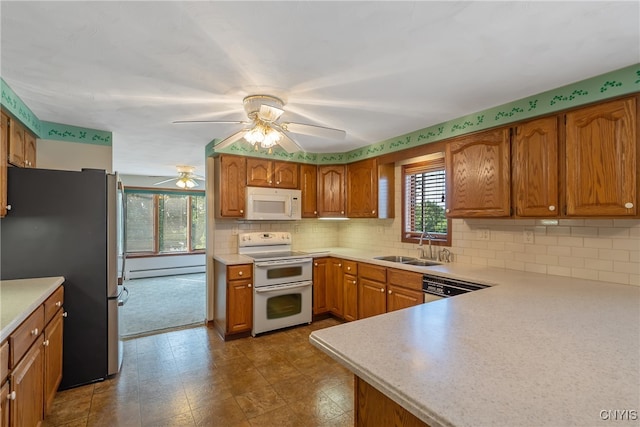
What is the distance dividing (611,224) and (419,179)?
181 cm

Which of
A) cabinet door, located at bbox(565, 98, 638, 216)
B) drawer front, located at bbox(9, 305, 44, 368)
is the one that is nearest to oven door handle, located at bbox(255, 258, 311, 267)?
drawer front, located at bbox(9, 305, 44, 368)

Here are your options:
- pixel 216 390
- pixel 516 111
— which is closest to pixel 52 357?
pixel 216 390

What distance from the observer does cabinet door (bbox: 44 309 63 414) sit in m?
1.94

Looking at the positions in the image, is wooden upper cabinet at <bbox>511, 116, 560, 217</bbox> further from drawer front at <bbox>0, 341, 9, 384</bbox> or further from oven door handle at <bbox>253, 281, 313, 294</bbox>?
drawer front at <bbox>0, 341, 9, 384</bbox>

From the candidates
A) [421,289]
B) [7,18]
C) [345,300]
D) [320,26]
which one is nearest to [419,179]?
[421,289]

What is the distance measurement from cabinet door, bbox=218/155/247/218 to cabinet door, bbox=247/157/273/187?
0.20 ft

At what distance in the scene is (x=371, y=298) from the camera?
3334 mm

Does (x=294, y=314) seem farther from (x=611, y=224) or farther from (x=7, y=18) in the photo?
(x=7, y=18)

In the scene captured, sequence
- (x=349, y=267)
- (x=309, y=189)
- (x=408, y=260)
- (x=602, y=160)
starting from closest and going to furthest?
(x=602, y=160) → (x=408, y=260) → (x=349, y=267) → (x=309, y=189)

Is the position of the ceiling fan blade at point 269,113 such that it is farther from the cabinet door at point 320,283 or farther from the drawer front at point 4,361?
the cabinet door at point 320,283

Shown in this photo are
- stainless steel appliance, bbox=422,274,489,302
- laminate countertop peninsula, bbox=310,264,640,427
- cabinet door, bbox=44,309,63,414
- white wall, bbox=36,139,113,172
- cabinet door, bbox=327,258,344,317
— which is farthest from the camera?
cabinet door, bbox=327,258,344,317

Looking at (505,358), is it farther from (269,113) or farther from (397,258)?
(397,258)

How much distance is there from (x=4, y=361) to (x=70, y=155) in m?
2.25

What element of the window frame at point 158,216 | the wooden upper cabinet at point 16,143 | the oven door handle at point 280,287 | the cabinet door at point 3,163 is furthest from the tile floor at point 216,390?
the window frame at point 158,216
